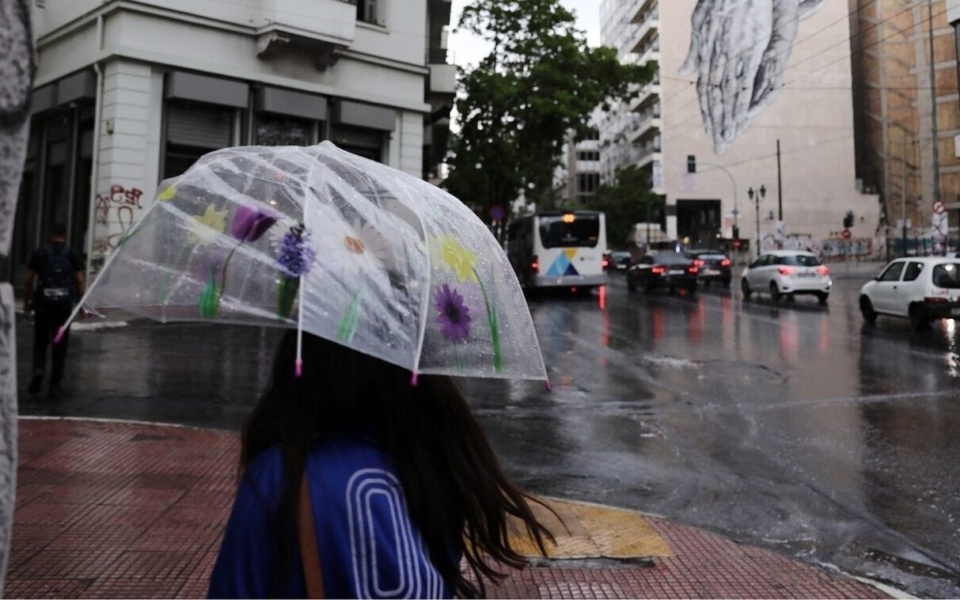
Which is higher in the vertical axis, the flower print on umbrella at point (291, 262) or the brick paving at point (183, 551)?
the flower print on umbrella at point (291, 262)

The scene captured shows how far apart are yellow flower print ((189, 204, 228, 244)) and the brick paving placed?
93.3 inches

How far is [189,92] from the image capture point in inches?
742

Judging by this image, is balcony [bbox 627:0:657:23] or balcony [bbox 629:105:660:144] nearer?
balcony [bbox 629:105:660:144]

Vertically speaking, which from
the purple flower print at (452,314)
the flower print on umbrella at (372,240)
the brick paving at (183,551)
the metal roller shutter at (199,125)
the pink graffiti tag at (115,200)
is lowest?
the brick paving at (183,551)

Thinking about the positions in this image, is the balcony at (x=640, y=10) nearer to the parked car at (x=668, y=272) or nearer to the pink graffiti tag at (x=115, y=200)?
the parked car at (x=668, y=272)

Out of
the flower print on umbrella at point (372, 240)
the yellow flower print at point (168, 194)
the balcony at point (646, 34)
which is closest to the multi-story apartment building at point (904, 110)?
the balcony at point (646, 34)

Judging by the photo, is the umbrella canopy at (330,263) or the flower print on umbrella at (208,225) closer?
A: the umbrella canopy at (330,263)

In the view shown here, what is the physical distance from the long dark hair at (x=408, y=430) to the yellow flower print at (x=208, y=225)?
362 mm

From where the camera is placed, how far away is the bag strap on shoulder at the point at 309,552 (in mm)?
1342

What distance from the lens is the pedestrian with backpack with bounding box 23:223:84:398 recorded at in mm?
8438

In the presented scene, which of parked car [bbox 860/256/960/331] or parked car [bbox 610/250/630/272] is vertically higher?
parked car [bbox 610/250/630/272]

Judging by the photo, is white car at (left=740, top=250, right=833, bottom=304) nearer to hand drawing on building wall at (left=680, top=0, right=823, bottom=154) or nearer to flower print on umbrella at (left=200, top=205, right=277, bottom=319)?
flower print on umbrella at (left=200, top=205, right=277, bottom=319)

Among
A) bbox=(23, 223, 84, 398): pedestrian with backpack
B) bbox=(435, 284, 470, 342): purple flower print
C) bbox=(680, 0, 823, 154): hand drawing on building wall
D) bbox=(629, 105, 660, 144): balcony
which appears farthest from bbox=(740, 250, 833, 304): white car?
bbox=(629, 105, 660, 144): balcony

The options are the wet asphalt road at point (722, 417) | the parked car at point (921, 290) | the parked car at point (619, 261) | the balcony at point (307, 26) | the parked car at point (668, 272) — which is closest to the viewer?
the wet asphalt road at point (722, 417)
